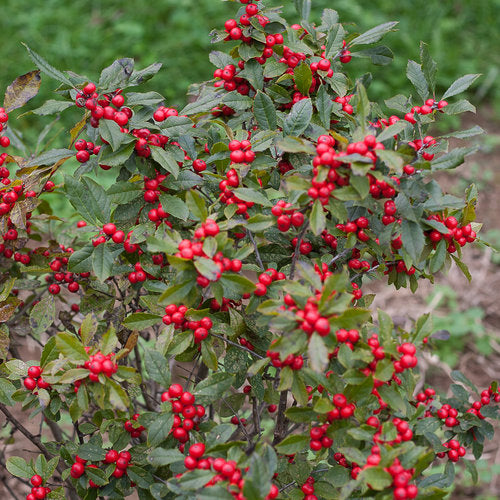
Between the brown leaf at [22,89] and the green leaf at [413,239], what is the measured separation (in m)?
1.11

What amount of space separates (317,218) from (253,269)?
26 centimetres

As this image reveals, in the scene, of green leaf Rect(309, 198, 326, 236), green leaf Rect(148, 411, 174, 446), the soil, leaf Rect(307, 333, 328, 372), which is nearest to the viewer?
leaf Rect(307, 333, 328, 372)

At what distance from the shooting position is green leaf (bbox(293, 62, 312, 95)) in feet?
4.99

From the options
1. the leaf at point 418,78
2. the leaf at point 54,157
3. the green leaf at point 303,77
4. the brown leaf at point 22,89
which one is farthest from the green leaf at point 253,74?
the brown leaf at point 22,89

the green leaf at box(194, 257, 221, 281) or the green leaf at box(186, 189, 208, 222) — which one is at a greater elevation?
the green leaf at box(186, 189, 208, 222)

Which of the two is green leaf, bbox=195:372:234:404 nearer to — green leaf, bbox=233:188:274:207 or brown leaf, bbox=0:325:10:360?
green leaf, bbox=233:188:274:207

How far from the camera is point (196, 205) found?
1293 millimetres

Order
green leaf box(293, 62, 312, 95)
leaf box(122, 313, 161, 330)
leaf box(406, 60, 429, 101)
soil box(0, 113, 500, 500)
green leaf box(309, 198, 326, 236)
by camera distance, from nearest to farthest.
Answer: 1. green leaf box(309, 198, 326, 236)
2. leaf box(122, 313, 161, 330)
3. green leaf box(293, 62, 312, 95)
4. leaf box(406, 60, 429, 101)
5. soil box(0, 113, 500, 500)

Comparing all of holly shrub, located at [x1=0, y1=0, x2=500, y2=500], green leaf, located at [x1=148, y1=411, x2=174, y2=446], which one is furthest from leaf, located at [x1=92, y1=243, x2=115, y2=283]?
green leaf, located at [x1=148, y1=411, x2=174, y2=446]

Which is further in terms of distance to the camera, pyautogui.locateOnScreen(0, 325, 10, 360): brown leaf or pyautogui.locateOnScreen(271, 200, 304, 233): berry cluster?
pyautogui.locateOnScreen(0, 325, 10, 360): brown leaf

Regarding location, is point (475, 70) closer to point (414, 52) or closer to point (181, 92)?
point (414, 52)

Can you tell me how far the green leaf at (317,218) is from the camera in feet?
3.91

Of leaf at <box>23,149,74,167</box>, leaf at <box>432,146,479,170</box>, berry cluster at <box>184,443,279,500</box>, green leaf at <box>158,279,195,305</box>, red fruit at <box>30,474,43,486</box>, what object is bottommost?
red fruit at <box>30,474,43,486</box>

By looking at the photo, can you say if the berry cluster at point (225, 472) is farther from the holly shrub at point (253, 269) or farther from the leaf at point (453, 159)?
the leaf at point (453, 159)
